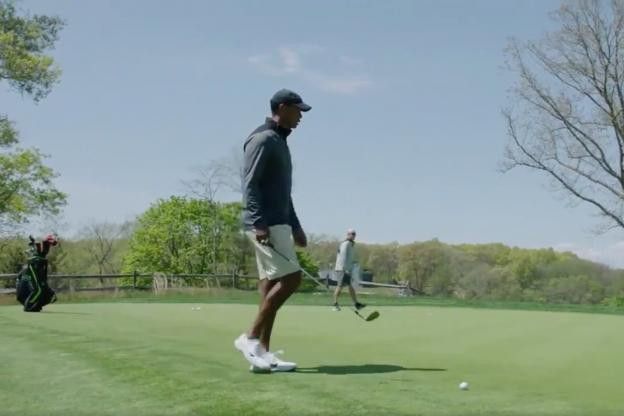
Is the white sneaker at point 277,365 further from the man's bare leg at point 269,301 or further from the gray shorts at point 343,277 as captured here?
the gray shorts at point 343,277

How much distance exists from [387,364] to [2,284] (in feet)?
123

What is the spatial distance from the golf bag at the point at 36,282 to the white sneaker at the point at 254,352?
30.5ft

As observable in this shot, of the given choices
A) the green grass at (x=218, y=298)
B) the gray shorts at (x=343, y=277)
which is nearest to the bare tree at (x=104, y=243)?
the green grass at (x=218, y=298)

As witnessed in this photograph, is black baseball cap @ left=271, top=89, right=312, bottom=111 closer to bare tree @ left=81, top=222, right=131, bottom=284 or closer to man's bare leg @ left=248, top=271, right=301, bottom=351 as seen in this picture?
→ man's bare leg @ left=248, top=271, right=301, bottom=351

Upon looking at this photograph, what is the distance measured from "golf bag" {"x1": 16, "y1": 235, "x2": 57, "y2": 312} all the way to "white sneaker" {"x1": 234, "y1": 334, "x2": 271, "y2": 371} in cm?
930

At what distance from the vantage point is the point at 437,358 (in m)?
6.98

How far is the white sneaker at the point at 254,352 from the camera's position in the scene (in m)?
5.69

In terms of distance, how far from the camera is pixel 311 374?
5.66m

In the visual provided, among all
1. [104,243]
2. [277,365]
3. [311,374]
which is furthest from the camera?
[104,243]

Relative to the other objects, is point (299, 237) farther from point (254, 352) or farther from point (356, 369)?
point (356, 369)

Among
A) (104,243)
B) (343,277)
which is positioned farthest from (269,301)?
(104,243)

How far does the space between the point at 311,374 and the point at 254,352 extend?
510 millimetres

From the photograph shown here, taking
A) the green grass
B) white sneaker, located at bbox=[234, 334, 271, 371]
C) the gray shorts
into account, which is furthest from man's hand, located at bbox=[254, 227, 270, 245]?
the green grass

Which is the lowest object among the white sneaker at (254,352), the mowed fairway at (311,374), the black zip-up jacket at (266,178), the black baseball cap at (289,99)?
the mowed fairway at (311,374)
